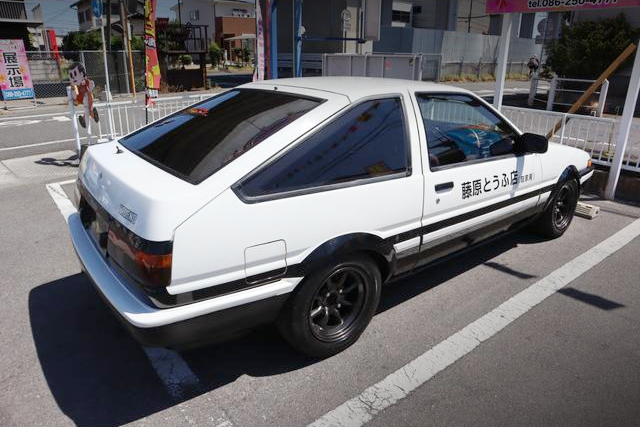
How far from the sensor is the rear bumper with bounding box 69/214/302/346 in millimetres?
2293

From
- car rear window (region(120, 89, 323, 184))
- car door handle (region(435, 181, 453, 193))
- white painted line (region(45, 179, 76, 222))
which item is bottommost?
white painted line (region(45, 179, 76, 222))

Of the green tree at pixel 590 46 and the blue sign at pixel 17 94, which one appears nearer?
the green tree at pixel 590 46

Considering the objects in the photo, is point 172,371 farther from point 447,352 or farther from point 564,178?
point 564,178

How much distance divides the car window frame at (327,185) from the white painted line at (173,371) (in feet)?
3.98

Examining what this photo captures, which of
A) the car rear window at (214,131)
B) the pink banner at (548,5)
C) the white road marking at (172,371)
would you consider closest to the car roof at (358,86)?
the car rear window at (214,131)

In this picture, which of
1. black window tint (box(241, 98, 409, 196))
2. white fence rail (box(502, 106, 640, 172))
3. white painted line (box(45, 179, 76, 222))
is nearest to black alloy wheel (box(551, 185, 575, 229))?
white fence rail (box(502, 106, 640, 172))

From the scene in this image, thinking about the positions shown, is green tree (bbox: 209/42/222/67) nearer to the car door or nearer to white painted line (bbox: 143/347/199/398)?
the car door

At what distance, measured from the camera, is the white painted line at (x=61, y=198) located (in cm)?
553

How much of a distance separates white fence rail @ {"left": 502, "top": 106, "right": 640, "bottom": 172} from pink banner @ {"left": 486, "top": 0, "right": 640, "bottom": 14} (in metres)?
1.42

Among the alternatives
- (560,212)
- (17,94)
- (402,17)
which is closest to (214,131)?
(560,212)

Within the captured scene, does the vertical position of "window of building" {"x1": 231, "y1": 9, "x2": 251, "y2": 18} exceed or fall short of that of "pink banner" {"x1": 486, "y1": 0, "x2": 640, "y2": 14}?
it exceeds it

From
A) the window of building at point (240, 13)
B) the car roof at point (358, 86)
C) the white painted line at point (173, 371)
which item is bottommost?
the white painted line at point (173, 371)

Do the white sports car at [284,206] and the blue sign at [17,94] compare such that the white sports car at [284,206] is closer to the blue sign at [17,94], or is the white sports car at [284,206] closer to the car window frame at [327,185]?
the car window frame at [327,185]

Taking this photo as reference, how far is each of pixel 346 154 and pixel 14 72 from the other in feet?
56.4
